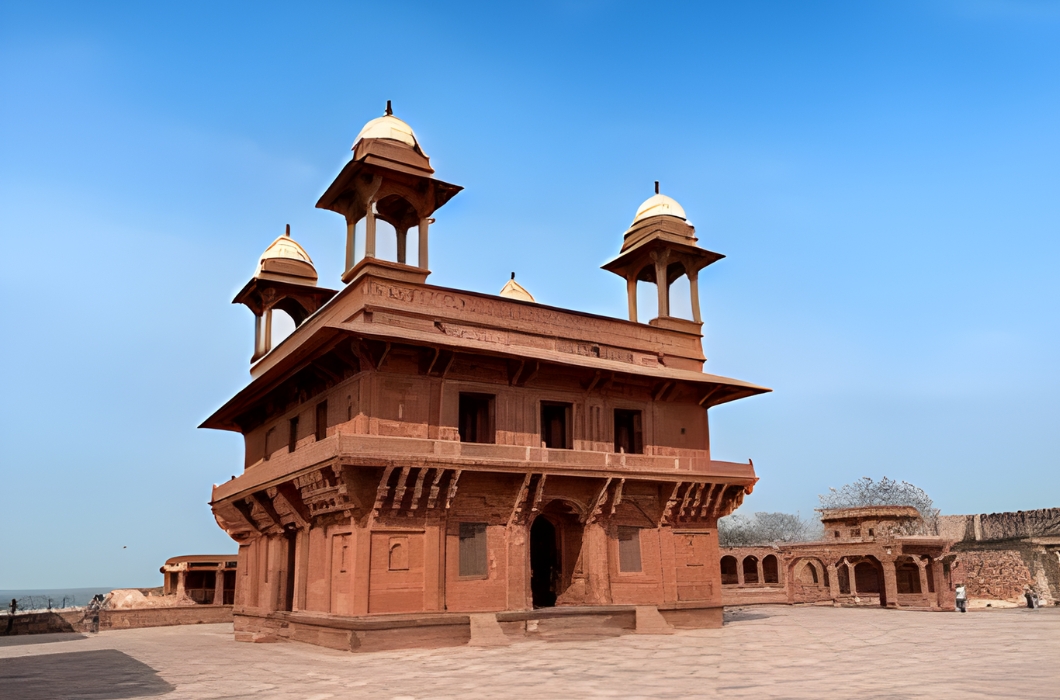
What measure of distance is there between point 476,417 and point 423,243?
4.93 meters

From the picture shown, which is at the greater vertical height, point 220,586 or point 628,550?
point 628,550

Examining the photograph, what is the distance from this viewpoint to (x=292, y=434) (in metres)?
25.1

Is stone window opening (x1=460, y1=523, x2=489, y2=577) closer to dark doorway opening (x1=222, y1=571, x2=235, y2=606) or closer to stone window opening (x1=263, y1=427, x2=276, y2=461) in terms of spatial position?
stone window opening (x1=263, y1=427, x2=276, y2=461)

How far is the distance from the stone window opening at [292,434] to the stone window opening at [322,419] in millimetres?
2027

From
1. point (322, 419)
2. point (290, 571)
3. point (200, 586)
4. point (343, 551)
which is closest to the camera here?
point (343, 551)

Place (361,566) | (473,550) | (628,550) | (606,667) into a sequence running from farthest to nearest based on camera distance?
(628,550), (473,550), (361,566), (606,667)

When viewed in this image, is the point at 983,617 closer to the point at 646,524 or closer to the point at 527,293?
the point at 646,524

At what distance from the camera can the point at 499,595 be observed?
67.6ft

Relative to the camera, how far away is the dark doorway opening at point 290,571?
2491 cm

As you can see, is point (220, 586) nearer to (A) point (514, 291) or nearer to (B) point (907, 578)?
(A) point (514, 291)

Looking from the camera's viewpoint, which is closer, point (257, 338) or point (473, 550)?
point (473, 550)

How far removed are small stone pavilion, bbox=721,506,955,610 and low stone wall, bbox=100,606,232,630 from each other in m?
22.2

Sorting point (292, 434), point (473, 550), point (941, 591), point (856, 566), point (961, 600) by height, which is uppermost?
point (292, 434)

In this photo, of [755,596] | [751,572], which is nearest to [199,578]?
[755,596]
